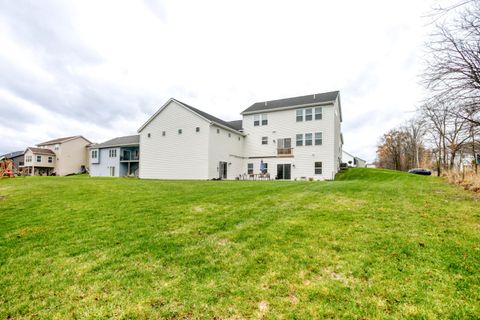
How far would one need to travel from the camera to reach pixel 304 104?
77.2 feet

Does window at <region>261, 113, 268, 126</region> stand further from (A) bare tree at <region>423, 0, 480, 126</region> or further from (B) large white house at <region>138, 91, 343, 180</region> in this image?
(A) bare tree at <region>423, 0, 480, 126</region>

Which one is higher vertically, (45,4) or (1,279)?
(45,4)

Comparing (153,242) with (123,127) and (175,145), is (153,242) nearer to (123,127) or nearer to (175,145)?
(175,145)

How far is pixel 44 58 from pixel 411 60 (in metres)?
22.8

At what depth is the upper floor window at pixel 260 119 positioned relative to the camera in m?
25.9

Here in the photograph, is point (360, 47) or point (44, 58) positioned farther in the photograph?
point (44, 58)

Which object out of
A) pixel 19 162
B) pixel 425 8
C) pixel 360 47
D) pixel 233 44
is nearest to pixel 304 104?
pixel 233 44

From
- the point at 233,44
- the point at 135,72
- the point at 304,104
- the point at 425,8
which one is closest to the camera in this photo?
the point at 425,8

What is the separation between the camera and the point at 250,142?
1040 inches

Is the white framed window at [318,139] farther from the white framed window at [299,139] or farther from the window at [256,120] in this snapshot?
the window at [256,120]

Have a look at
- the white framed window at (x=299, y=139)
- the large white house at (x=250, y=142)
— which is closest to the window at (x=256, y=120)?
the large white house at (x=250, y=142)

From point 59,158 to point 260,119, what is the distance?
4417cm

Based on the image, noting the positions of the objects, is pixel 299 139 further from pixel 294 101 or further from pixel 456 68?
pixel 456 68

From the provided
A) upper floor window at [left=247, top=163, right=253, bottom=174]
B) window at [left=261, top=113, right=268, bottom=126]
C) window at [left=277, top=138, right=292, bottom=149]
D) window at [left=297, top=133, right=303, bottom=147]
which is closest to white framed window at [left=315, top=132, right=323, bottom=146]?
window at [left=297, top=133, right=303, bottom=147]
